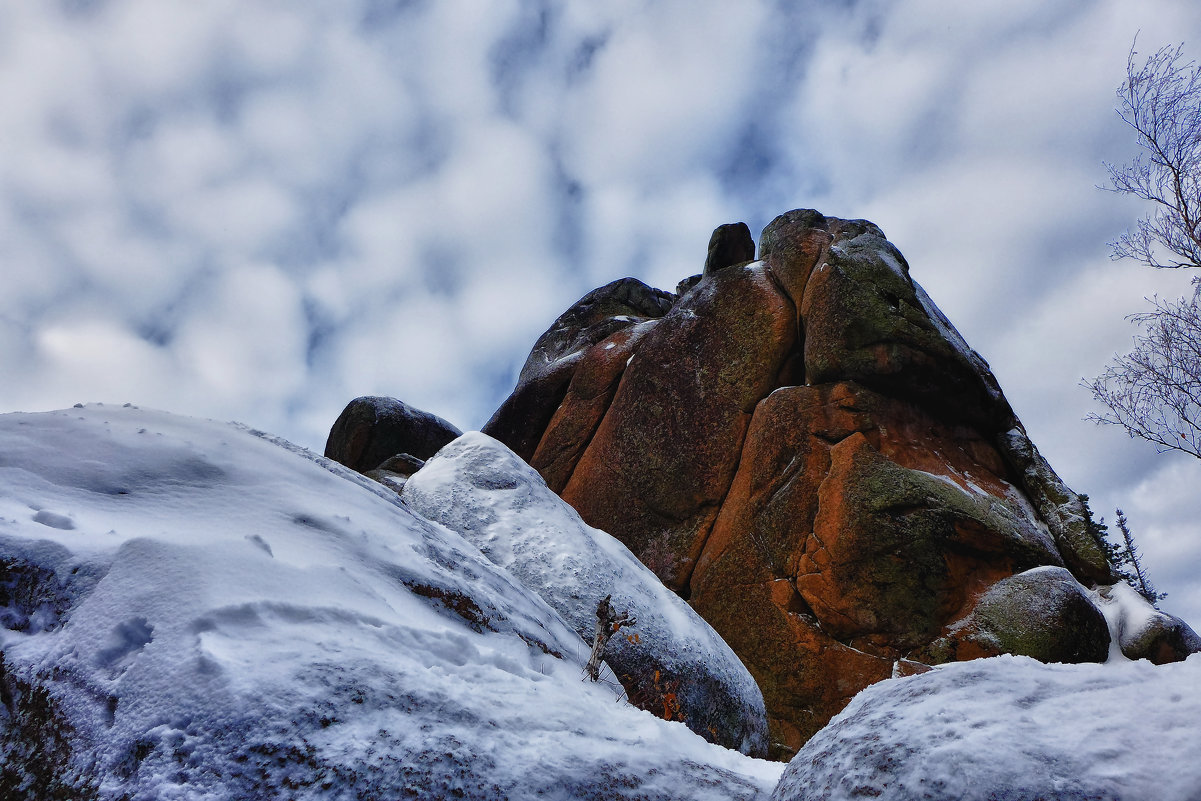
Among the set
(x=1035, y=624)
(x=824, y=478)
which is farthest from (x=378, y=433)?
(x=1035, y=624)

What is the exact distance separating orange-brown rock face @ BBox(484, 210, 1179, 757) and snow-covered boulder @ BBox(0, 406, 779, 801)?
7946 mm

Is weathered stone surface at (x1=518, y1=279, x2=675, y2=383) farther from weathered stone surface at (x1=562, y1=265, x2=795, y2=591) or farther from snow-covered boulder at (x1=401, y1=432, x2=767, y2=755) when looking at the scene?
snow-covered boulder at (x1=401, y1=432, x2=767, y2=755)

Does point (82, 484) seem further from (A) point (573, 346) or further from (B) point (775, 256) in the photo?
(A) point (573, 346)

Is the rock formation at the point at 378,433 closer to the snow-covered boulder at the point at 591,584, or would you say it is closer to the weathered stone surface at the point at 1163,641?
the snow-covered boulder at the point at 591,584

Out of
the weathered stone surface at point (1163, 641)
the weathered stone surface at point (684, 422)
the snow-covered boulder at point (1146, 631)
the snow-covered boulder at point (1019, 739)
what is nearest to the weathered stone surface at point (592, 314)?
the weathered stone surface at point (684, 422)

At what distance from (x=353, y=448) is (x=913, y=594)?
12.2 meters

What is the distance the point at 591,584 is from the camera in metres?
5.50

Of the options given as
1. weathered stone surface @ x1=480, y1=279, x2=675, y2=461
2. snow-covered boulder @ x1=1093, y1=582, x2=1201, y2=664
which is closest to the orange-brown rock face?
snow-covered boulder @ x1=1093, y1=582, x2=1201, y2=664

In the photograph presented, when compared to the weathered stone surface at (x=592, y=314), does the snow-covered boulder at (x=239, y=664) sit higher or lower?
lower

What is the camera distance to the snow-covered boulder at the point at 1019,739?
1.59 m

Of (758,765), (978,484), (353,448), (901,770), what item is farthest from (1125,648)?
(353,448)

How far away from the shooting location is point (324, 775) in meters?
1.92

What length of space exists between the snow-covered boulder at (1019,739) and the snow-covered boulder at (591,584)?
9.30 feet

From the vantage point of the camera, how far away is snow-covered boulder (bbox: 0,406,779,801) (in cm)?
190
